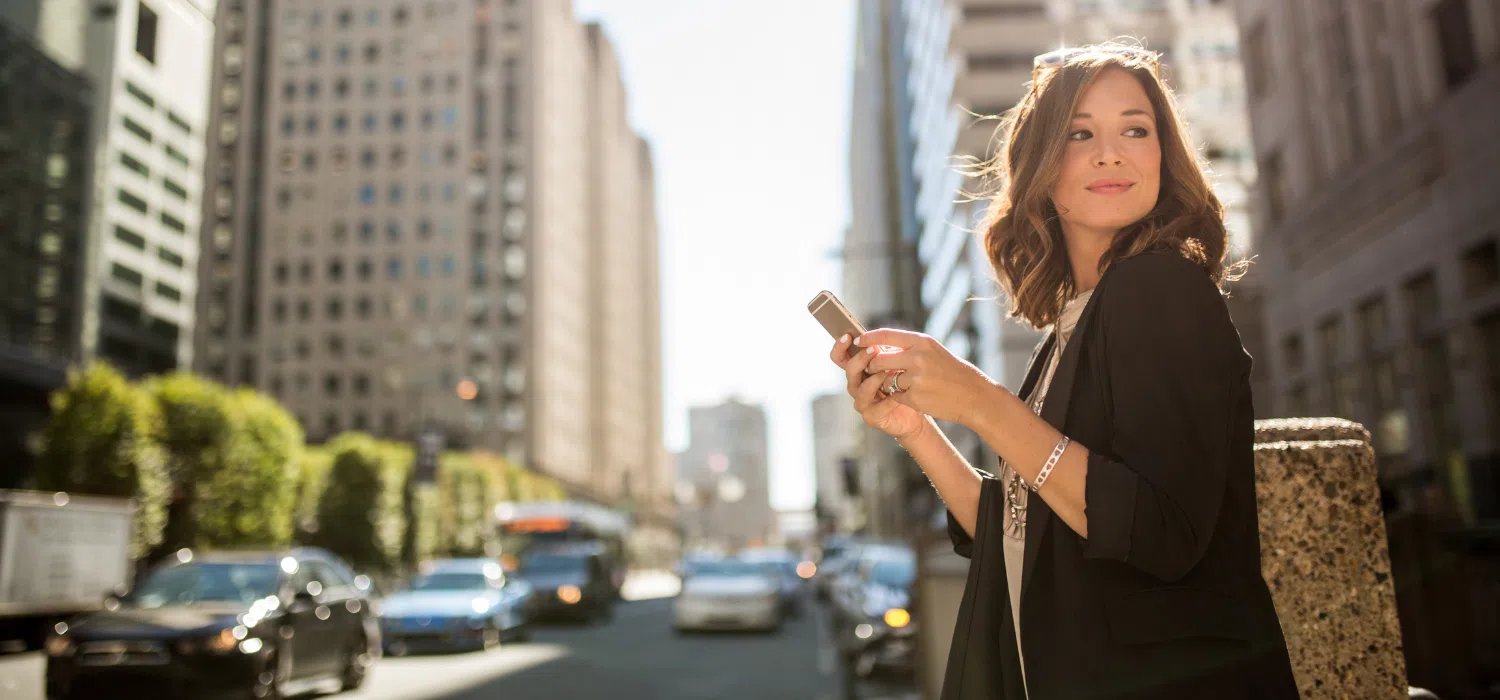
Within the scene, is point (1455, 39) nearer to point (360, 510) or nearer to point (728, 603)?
point (728, 603)

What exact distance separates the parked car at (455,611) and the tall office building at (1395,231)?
14.2 m

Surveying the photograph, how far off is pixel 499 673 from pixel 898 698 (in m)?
6.16

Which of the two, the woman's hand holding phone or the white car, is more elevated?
the woman's hand holding phone

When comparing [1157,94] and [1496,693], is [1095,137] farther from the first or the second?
[1496,693]

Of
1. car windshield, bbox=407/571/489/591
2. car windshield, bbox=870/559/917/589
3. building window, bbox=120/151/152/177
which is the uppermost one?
building window, bbox=120/151/152/177

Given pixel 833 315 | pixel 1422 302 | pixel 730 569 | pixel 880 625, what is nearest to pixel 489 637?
pixel 730 569

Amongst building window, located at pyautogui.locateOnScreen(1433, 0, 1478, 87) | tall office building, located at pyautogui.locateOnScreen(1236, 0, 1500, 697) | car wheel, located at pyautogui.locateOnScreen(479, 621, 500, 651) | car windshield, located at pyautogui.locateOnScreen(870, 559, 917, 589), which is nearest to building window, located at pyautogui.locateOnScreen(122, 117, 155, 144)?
car wheel, located at pyautogui.locateOnScreen(479, 621, 500, 651)

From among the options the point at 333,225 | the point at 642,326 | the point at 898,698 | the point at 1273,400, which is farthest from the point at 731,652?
the point at 642,326

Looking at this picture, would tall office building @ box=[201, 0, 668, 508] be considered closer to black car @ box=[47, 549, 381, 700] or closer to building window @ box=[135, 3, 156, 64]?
black car @ box=[47, 549, 381, 700]

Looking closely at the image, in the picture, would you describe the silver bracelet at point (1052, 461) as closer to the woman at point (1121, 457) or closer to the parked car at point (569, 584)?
the woman at point (1121, 457)

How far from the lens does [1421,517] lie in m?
6.31

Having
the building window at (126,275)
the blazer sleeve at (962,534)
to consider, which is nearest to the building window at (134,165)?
the building window at (126,275)

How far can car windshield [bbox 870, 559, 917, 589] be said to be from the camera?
43.9 feet

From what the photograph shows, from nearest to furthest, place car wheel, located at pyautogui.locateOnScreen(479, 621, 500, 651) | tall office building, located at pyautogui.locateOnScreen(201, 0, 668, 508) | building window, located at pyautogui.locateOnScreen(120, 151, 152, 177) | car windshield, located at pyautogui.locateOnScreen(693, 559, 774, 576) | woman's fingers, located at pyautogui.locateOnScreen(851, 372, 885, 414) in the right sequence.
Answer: woman's fingers, located at pyautogui.locateOnScreen(851, 372, 885, 414), car wheel, located at pyautogui.locateOnScreen(479, 621, 500, 651), car windshield, located at pyautogui.locateOnScreen(693, 559, 774, 576), building window, located at pyautogui.locateOnScreen(120, 151, 152, 177), tall office building, located at pyautogui.locateOnScreen(201, 0, 668, 508)
